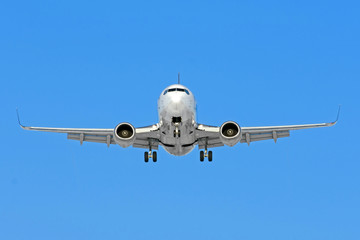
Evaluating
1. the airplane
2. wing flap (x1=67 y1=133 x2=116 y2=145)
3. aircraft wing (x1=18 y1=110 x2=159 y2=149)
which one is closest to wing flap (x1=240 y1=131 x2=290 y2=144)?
the airplane

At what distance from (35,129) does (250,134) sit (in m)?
15.0

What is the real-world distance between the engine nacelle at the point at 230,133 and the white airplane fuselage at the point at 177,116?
2100 millimetres

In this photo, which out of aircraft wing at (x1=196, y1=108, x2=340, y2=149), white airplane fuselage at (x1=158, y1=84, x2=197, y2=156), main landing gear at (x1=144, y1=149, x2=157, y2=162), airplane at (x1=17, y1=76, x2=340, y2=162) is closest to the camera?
white airplane fuselage at (x1=158, y1=84, x2=197, y2=156)

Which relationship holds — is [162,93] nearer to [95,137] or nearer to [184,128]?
[184,128]

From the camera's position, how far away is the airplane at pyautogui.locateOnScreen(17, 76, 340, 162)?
40.3 meters

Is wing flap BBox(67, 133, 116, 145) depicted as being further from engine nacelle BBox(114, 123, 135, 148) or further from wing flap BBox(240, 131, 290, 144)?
wing flap BBox(240, 131, 290, 144)

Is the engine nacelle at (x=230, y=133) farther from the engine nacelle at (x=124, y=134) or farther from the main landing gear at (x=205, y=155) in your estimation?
the engine nacelle at (x=124, y=134)

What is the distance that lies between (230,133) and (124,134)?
6.63 m

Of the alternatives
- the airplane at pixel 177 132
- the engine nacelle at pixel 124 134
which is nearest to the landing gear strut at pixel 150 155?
the airplane at pixel 177 132

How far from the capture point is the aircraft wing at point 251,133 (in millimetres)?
43406

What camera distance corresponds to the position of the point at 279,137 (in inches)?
1838

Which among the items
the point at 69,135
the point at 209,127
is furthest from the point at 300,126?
the point at 69,135

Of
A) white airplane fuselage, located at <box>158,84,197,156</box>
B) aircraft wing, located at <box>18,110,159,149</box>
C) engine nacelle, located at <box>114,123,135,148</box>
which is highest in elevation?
aircraft wing, located at <box>18,110,159,149</box>

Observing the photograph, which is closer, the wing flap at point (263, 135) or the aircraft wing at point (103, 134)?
the aircraft wing at point (103, 134)
